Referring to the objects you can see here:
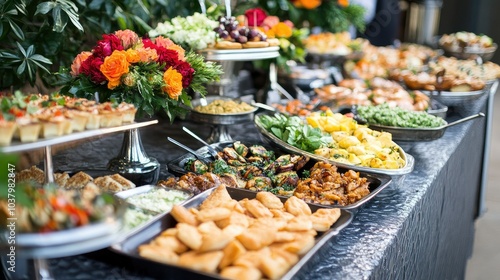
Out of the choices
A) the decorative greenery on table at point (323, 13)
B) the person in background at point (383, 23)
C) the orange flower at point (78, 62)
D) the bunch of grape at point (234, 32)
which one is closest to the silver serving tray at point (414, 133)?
the bunch of grape at point (234, 32)

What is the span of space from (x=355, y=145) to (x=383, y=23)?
5.75 metres

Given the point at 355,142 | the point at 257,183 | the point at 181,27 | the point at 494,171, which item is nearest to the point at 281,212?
the point at 257,183

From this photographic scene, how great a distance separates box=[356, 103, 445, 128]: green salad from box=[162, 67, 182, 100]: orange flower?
39.8 inches

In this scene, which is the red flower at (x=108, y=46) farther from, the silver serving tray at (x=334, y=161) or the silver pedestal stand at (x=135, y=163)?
the silver serving tray at (x=334, y=161)

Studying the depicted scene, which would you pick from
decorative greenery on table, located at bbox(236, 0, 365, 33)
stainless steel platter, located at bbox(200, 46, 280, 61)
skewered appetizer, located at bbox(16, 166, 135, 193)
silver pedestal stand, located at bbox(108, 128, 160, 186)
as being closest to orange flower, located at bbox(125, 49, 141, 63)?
silver pedestal stand, located at bbox(108, 128, 160, 186)

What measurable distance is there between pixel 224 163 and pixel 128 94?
38cm

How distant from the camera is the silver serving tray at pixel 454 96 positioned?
3.08 meters

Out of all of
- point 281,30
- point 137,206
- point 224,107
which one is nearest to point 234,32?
point 224,107

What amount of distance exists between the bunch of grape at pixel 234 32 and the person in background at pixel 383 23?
205 inches

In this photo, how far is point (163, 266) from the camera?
3.76 feet

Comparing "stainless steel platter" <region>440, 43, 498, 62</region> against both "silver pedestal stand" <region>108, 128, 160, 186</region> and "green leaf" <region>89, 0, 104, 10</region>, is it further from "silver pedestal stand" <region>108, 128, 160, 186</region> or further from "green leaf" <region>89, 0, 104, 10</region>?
"silver pedestal stand" <region>108, 128, 160, 186</region>

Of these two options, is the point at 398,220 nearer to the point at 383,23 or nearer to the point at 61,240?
the point at 61,240

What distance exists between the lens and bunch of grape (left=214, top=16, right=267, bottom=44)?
2395 mm

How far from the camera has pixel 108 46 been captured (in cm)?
170
